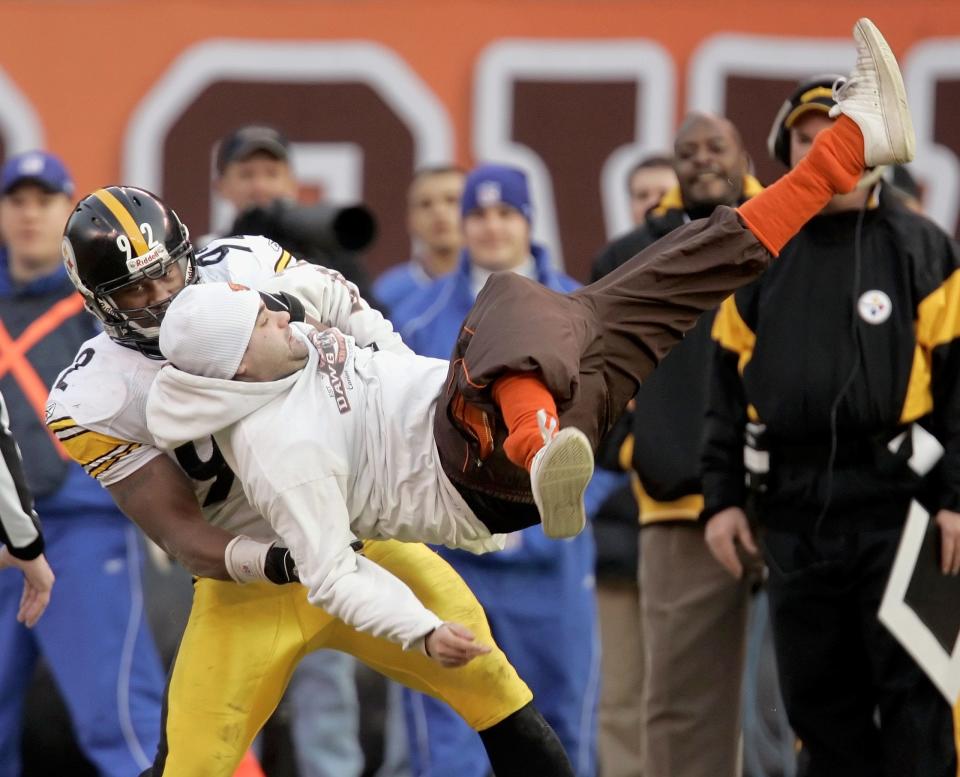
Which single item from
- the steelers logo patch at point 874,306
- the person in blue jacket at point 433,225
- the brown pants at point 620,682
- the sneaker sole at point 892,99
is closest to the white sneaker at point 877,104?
the sneaker sole at point 892,99

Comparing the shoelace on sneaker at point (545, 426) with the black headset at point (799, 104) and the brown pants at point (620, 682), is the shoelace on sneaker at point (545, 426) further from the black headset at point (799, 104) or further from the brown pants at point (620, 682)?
the brown pants at point (620, 682)

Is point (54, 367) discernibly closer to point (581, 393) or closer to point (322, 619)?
point (322, 619)

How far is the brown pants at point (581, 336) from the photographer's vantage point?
11.2ft

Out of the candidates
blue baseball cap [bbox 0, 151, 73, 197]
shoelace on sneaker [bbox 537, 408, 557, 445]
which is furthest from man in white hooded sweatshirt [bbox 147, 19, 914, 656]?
blue baseball cap [bbox 0, 151, 73, 197]

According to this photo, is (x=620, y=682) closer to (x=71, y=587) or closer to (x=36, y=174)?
(x=71, y=587)

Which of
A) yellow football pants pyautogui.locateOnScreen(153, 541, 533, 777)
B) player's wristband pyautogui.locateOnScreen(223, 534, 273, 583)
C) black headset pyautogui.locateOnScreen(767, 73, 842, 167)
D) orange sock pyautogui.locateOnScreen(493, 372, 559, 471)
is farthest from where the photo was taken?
black headset pyautogui.locateOnScreen(767, 73, 842, 167)

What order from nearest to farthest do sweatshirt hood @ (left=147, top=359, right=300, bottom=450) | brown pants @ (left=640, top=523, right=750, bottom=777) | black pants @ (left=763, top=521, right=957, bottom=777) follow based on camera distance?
sweatshirt hood @ (left=147, top=359, right=300, bottom=450) < black pants @ (left=763, top=521, right=957, bottom=777) < brown pants @ (left=640, top=523, right=750, bottom=777)

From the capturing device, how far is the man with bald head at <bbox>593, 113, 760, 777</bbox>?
182 inches

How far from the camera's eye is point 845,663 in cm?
431

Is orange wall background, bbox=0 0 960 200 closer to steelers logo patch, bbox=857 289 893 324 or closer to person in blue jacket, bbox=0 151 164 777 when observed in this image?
person in blue jacket, bbox=0 151 164 777

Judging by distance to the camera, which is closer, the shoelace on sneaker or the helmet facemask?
the shoelace on sneaker

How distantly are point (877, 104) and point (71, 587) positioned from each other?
8.59 ft

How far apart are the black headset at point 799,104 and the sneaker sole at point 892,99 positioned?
0.31m

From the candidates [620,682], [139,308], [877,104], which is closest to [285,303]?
[139,308]
